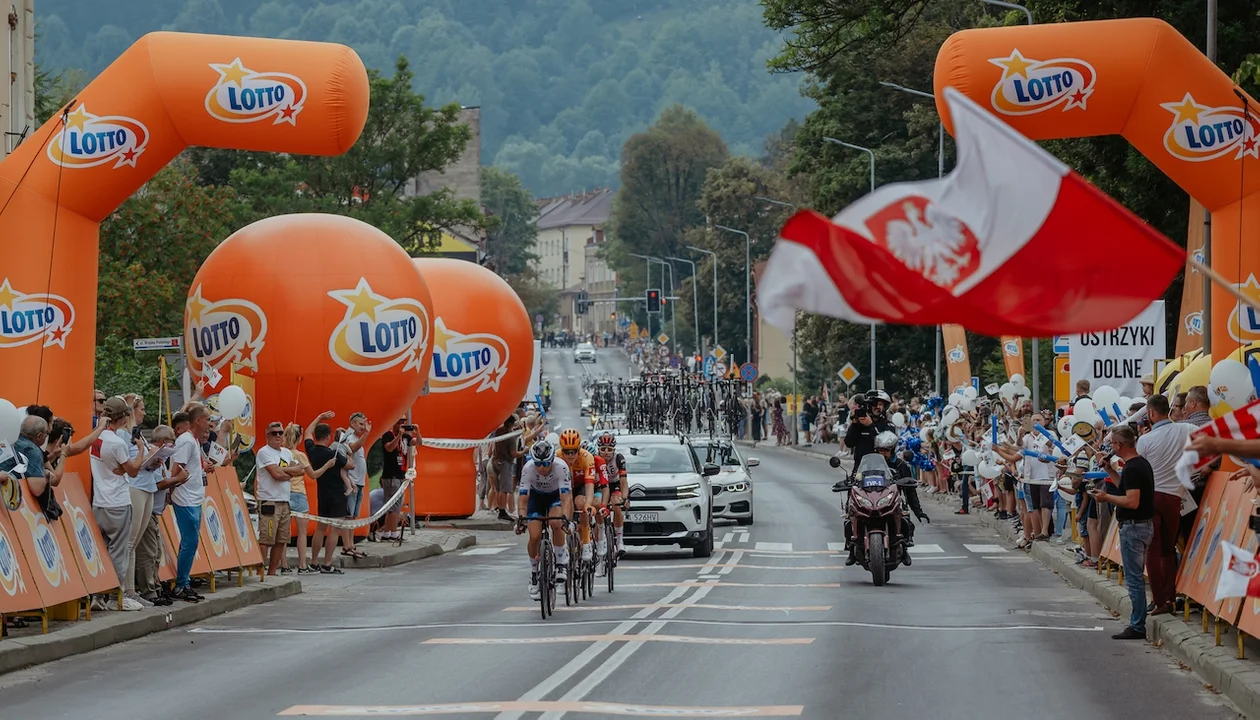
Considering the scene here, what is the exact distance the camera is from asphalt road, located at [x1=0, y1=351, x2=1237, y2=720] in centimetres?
1234

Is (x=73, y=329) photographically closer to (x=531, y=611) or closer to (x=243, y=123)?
(x=243, y=123)

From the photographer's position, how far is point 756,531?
3366cm

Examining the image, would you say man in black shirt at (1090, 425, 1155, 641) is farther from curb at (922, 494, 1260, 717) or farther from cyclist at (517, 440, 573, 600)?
cyclist at (517, 440, 573, 600)

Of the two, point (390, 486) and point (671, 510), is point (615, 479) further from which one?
point (390, 486)

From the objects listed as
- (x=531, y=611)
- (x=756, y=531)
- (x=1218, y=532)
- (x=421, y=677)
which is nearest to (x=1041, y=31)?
(x=1218, y=532)

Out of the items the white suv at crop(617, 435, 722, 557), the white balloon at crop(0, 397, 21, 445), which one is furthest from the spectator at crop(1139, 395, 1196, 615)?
the white suv at crop(617, 435, 722, 557)

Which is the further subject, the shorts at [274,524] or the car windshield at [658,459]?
the car windshield at [658,459]

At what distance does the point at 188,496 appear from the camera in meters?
19.1

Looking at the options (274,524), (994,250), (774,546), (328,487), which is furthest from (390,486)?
(994,250)

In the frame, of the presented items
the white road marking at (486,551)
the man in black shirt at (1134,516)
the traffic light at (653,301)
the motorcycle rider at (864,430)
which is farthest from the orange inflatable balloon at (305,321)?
the traffic light at (653,301)

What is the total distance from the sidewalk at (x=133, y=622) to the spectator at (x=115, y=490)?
1.60 ft

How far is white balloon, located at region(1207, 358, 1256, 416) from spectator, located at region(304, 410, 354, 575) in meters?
12.1

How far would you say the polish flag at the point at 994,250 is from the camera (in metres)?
8.74

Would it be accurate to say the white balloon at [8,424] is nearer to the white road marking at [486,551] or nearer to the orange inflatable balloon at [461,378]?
the white road marking at [486,551]
